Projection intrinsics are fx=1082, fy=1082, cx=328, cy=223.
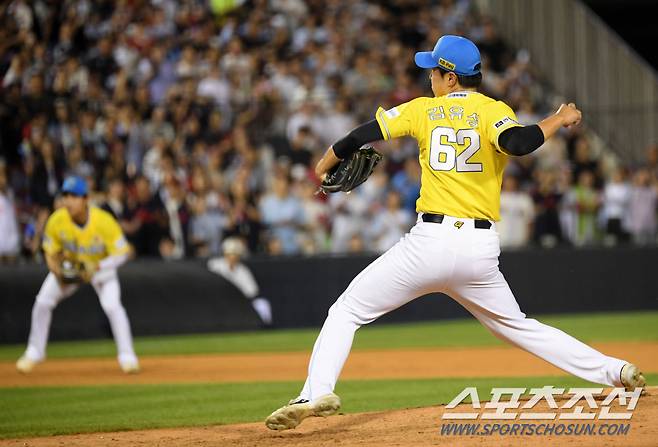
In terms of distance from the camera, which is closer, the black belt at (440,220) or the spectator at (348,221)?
the black belt at (440,220)

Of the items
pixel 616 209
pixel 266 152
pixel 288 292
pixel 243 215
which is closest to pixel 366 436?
pixel 243 215

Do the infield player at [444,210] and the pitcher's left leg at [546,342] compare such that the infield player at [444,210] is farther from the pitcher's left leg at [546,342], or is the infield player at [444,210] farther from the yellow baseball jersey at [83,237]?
the yellow baseball jersey at [83,237]

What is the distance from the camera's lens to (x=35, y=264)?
15.1 meters

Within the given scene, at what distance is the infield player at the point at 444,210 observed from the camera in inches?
246

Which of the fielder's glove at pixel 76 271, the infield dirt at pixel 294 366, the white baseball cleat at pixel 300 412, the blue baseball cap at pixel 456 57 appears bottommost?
the infield dirt at pixel 294 366

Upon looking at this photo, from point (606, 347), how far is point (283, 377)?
4.25m

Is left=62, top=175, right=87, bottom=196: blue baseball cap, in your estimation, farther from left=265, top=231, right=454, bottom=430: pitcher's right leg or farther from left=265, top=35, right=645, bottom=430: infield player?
left=265, top=231, right=454, bottom=430: pitcher's right leg

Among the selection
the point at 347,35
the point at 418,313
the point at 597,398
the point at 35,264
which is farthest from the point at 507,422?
the point at 347,35

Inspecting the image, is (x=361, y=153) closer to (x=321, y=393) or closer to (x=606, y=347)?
(x=321, y=393)

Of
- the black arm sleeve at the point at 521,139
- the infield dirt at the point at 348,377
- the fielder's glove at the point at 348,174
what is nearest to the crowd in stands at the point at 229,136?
the infield dirt at the point at 348,377

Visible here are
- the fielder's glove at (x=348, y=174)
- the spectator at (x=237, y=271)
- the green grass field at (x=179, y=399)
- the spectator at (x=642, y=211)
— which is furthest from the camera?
the spectator at (x=642, y=211)

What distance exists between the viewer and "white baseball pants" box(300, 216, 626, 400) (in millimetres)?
6258

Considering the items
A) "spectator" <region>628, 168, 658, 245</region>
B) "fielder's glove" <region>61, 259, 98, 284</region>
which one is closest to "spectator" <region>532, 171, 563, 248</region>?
"spectator" <region>628, 168, 658, 245</region>

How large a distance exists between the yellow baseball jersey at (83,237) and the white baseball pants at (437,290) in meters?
5.73
